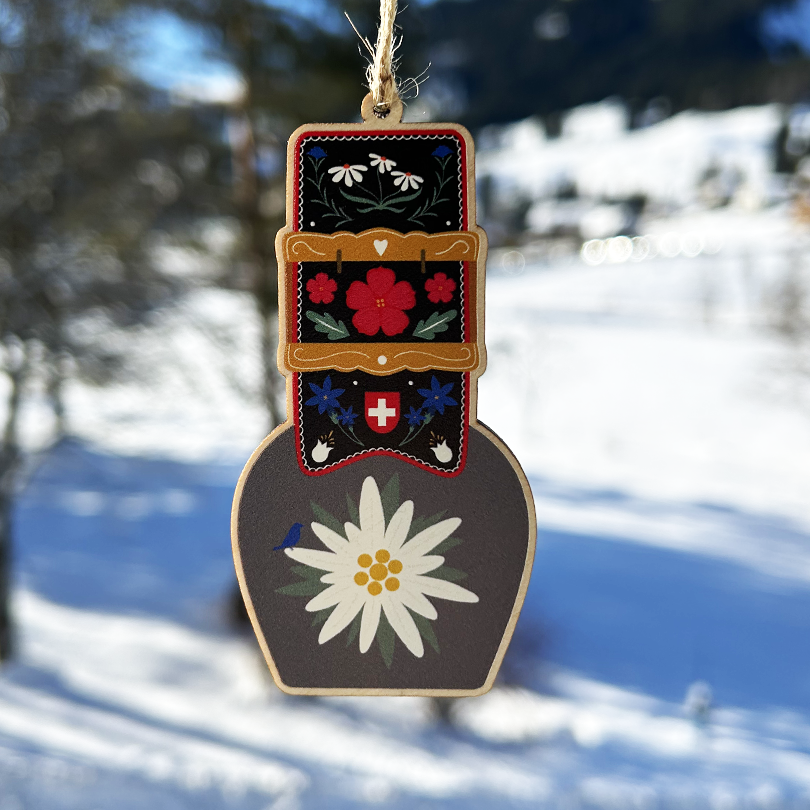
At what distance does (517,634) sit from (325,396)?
418 centimetres

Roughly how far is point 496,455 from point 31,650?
15.5ft

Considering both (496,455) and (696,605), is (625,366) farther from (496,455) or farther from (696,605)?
(496,455)

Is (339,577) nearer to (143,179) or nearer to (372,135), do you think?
(372,135)

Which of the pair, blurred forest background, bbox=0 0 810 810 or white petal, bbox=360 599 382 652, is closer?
white petal, bbox=360 599 382 652

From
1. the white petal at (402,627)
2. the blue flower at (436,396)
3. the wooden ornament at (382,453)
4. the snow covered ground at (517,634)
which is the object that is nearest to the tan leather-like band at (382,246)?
the wooden ornament at (382,453)

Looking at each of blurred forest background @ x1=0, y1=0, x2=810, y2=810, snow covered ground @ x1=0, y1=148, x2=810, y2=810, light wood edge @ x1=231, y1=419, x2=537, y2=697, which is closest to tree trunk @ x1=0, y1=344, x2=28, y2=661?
blurred forest background @ x1=0, y1=0, x2=810, y2=810

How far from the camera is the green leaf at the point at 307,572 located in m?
0.72

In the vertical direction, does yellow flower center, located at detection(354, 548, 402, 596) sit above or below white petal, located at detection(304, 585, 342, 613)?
above

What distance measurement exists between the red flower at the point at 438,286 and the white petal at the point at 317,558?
0.26 meters

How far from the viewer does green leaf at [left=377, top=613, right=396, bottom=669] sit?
2.38 feet

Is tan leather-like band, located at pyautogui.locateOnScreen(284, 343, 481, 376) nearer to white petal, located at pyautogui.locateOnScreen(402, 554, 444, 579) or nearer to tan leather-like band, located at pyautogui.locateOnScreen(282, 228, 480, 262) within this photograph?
tan leather-like band, located at pyautogui.locateOnScreen(282, 228, 480, 262)

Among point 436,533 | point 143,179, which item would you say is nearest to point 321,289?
point 436,533

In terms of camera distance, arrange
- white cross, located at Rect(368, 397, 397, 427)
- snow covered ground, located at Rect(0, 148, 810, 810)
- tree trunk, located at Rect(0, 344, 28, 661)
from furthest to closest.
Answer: tree trunk, located at Rect(0, 344, 28, 661)
snow covered ground, located at Rect(0, 148, 810, 810)
white cross, located at Rect(368, 397, 397, 427)

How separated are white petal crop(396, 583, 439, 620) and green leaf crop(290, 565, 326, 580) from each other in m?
0.08
